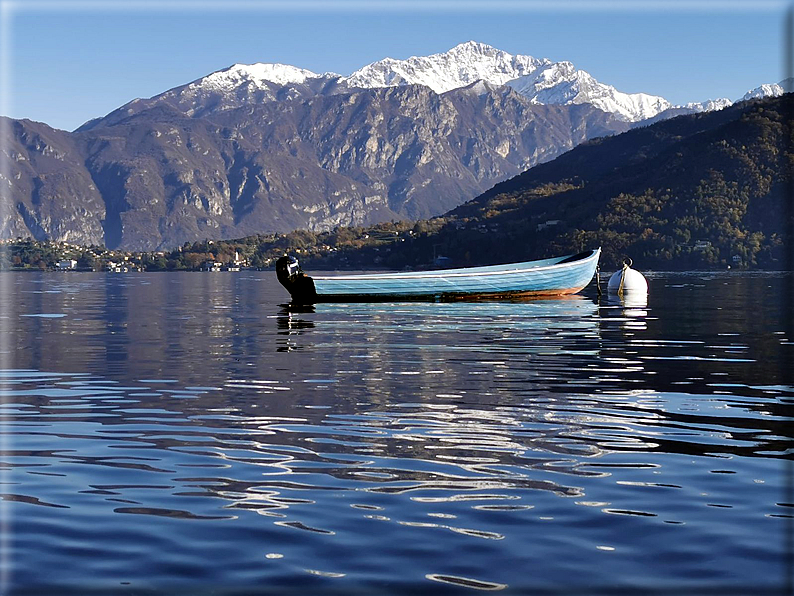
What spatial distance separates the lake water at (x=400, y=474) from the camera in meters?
12.7

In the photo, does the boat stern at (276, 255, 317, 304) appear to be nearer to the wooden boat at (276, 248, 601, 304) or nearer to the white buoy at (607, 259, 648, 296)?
the wooden boat at (276, 248, 601, 304)

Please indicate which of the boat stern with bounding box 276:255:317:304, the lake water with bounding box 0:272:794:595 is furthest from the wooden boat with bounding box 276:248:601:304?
the lake water with bounding box 0:272:794:595

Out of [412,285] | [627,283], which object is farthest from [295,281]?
[627,283]

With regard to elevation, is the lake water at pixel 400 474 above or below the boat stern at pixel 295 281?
below

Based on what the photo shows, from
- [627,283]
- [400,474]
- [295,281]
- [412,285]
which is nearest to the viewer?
[400,474]

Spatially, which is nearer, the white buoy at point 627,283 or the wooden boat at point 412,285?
the wooden boat at point 412,285

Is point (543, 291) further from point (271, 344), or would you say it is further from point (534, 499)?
point (534, 499)

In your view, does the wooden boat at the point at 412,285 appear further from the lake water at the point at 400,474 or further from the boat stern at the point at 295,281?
the lake water at the point at 400,474

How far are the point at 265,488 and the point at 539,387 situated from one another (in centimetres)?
1512

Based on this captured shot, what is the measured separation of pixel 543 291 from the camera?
3937 inches

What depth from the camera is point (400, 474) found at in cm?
1812

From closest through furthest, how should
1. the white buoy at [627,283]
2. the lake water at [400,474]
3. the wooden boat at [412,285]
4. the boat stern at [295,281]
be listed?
the lake water at [400,474], the boat stern at [295,281], the wooden boat at [412,285], the white buoy at [627,283]

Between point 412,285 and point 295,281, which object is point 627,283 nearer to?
point 412,285

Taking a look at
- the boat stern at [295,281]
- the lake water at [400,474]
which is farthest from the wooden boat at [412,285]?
the lake water at [400,474]
